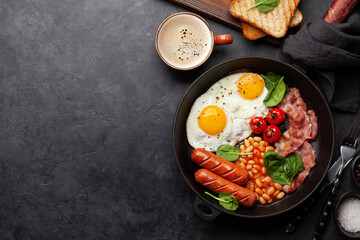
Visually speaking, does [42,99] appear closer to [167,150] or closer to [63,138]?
[63,138]

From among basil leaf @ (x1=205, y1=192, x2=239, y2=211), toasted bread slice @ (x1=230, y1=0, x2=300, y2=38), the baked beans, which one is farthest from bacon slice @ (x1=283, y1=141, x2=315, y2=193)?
toasted bread slice @ (x1=230, y1=0, x2=300, y2=38)

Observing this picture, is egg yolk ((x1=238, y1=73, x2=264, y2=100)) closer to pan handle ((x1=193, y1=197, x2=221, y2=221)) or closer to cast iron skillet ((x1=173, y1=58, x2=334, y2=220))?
cast iron skillet ((x1=173, y1=58, x2=334, y2=220))

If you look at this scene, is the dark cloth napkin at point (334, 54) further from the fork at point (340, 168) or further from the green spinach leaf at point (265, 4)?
the green spinach leaf at point (265, 4)

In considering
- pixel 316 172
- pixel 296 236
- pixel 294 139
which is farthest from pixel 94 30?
pixel 296 236

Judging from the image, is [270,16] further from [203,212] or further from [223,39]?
[203,212]

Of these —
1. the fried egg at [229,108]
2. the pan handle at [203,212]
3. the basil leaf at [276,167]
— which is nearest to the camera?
the pan handle at [203,212]

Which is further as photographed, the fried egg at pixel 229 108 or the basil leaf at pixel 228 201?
the fried egg at pixel 229 108

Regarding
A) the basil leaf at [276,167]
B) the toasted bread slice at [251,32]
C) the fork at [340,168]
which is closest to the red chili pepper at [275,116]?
the basil leaf at [276,167]
